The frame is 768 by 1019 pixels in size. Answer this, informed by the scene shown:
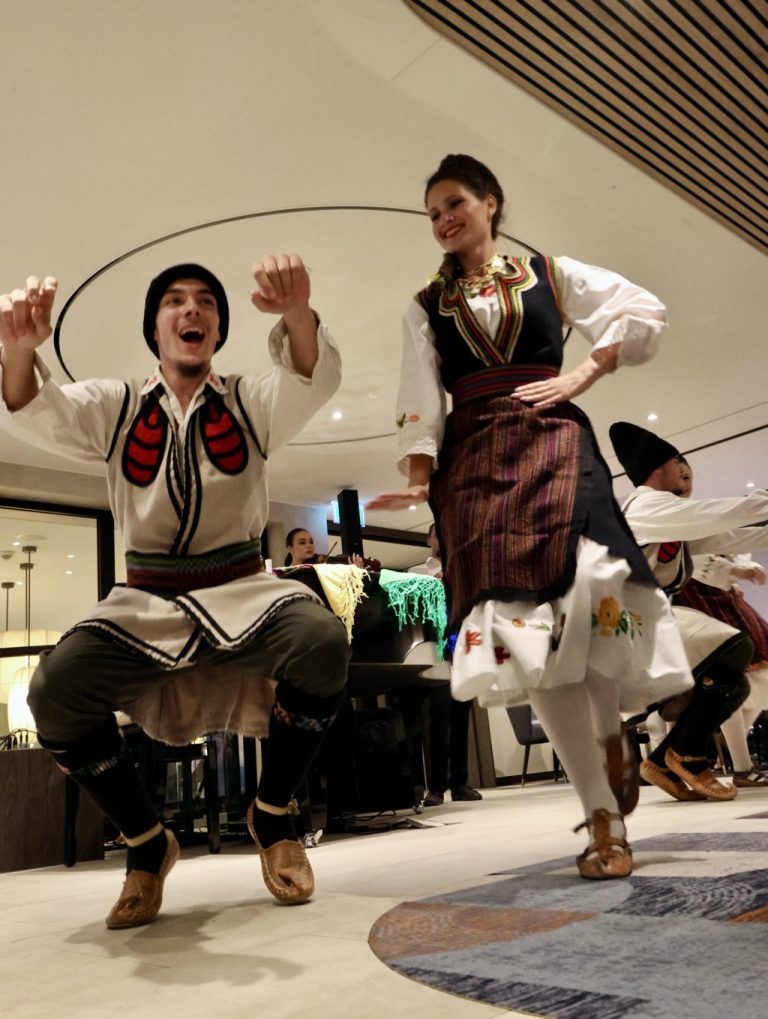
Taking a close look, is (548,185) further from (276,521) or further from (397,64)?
(276,521)

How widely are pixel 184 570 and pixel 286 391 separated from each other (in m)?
0.41

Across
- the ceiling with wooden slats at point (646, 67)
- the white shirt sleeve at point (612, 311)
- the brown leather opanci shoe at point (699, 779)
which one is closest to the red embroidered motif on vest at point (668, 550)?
the brown leather opanci shoe at point (699, 779)

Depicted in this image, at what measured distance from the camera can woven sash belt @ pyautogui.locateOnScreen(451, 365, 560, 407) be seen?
1.66 metres

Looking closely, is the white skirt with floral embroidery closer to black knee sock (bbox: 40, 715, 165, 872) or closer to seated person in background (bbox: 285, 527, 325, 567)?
black knee sock (bbox: 40, 715, 165, 872)

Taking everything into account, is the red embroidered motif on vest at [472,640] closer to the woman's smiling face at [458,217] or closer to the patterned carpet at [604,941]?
the patterned carpet at [604,941]

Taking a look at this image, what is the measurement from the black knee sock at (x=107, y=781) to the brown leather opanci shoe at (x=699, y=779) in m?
2.21

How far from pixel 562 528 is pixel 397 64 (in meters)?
2.83

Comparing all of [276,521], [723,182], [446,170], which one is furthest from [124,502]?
[276,521]

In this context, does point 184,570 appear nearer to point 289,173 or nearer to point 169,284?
point 169,284

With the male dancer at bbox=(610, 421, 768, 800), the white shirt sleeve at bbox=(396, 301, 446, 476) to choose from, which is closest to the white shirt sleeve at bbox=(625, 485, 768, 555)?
the male dancer at bbox=(610, 421, 768, 800)

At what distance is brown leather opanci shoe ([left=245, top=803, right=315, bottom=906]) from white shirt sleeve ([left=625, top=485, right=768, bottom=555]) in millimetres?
1455

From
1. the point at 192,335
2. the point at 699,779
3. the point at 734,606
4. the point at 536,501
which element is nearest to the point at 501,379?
the point at 536,501

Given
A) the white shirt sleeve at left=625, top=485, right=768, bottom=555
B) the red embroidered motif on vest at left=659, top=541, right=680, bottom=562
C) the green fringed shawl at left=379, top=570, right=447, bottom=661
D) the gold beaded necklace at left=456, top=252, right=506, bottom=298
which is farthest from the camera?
the green fringed shawl at left=379, top=570, right=447, bottom=661

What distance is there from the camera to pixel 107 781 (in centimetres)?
158
